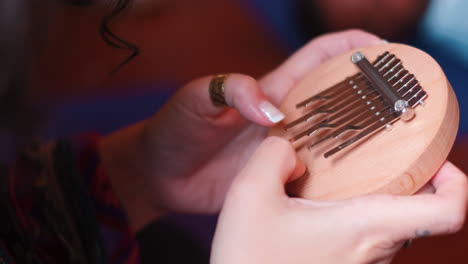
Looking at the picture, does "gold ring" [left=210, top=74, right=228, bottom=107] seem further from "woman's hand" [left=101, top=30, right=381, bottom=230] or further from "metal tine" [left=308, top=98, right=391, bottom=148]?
"metal tine" [left=308, top=98, right=391, bottom=148]

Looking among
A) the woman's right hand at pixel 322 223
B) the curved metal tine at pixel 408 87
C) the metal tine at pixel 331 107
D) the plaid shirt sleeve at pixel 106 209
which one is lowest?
the plaid shirt sleeve at pixel 106 209

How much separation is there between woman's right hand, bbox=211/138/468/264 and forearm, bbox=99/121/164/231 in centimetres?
44

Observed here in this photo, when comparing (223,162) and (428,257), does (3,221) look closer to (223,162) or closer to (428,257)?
(223,162)

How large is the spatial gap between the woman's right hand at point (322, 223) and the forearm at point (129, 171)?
44cm

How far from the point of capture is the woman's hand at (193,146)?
851 millimetres

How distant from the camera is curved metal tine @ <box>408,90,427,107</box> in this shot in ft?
2.07

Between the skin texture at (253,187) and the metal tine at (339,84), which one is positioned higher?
the metal tine at (339,84)

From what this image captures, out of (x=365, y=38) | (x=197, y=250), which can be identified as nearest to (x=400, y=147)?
(x=365, y=38)

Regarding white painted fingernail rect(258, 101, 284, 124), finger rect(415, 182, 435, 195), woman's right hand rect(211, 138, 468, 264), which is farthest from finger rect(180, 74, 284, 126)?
finger rect(415, 182, 435, 195)

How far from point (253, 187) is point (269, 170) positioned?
1.3 inches

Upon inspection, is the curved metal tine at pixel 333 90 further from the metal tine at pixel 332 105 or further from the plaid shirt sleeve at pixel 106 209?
the plaid shirt sleeve at pixel 106 209

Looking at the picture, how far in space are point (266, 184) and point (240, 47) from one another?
1.23 metres

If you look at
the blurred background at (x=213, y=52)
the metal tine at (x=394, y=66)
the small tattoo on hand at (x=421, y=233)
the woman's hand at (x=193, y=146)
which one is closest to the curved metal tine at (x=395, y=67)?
the metal tine at (x=394, y=66)

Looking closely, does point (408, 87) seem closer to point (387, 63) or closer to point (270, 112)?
point (387, 63)
